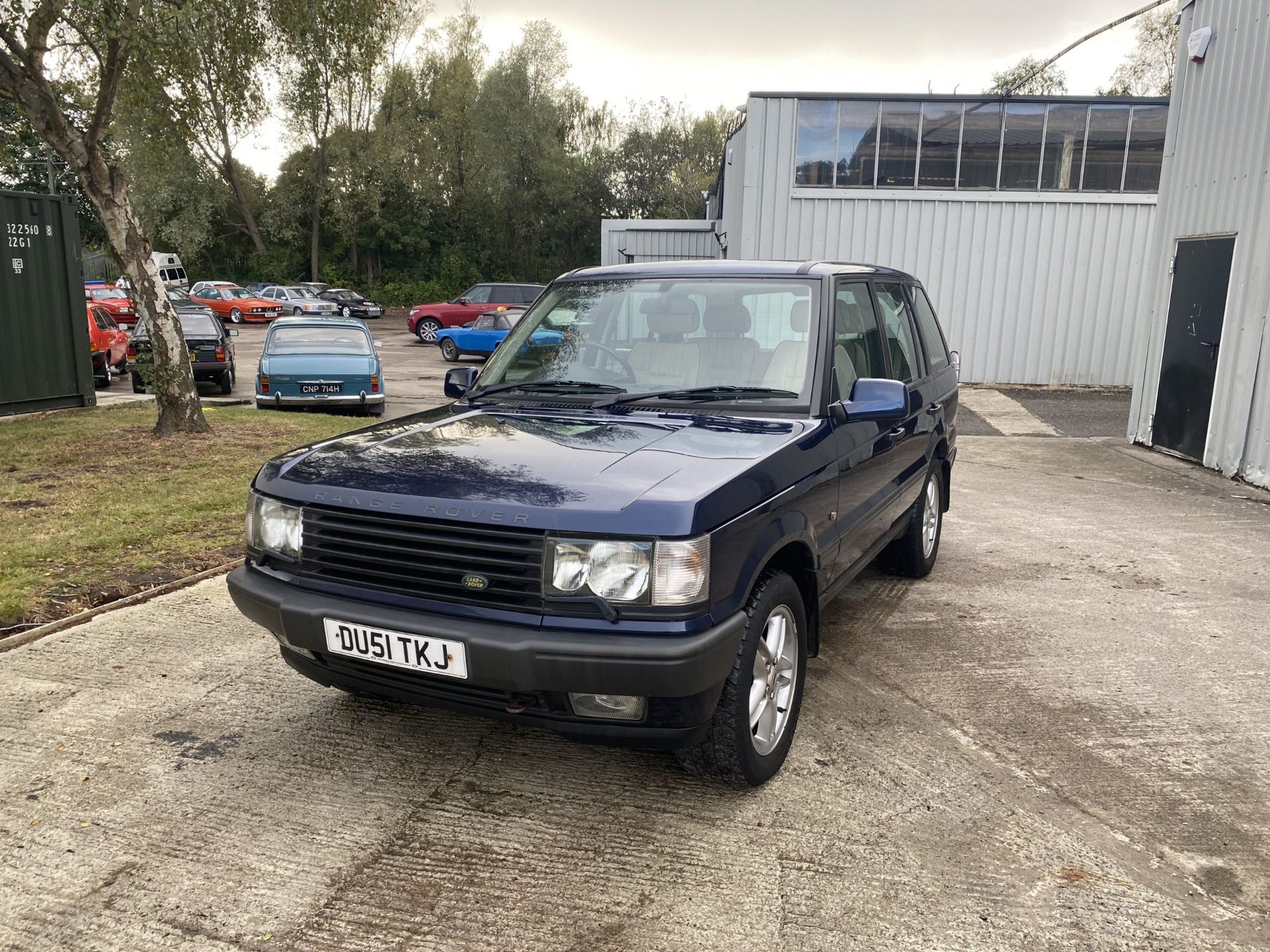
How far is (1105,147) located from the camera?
692 inches

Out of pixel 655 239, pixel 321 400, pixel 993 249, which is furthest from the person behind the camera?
pixel 655 239

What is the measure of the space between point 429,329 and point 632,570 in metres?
27.3

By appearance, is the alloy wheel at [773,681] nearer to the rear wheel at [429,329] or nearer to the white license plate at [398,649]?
the white license plate at [398,649]

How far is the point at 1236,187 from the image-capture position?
9570mm

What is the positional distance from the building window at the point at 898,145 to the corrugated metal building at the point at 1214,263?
6.86m

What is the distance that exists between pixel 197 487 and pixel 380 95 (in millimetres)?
40511

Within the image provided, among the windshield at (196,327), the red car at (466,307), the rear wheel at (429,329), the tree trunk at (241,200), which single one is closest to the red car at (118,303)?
the red car at (466,307)

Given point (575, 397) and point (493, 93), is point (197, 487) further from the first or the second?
point (493, 93)

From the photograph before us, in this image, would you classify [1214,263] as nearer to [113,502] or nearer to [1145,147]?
[1145,147]

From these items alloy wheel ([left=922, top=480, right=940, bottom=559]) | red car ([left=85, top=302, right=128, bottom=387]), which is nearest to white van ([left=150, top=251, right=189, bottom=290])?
red car ([left=85, top=302, right=128, bottom=387])

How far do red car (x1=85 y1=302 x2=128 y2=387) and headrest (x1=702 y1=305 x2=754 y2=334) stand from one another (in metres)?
15.2

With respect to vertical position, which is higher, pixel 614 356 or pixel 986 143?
pixel 986 143

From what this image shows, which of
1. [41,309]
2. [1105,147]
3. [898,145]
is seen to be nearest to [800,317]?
[41,309]

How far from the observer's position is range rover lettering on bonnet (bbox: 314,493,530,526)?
107 inches
